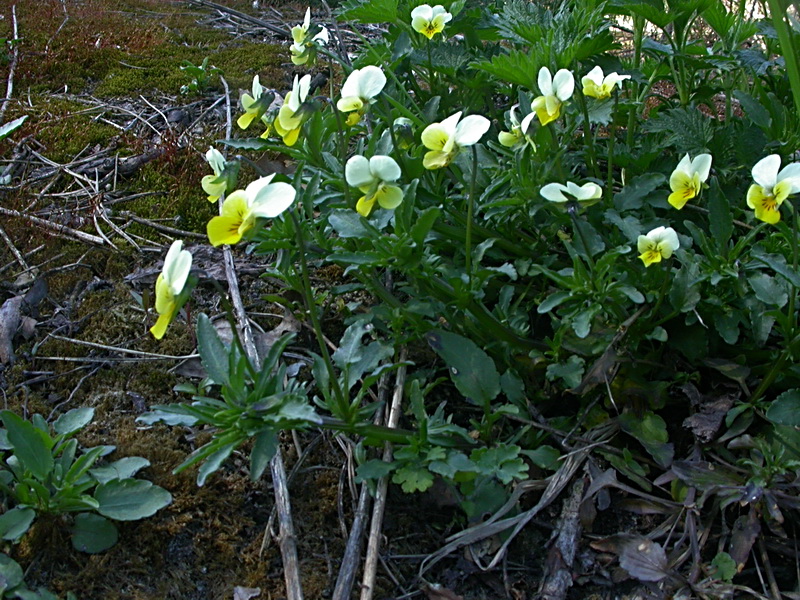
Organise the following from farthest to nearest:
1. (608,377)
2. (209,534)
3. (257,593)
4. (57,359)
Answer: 1. (57,359)
2. (608,377)
3. (209,534)
4. (257,593)

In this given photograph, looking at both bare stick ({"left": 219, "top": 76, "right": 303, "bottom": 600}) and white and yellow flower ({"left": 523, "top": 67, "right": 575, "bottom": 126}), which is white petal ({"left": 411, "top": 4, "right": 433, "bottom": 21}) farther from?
bare stick ({"left": 219, "top": 76, "right": 303, "bottom": 600})

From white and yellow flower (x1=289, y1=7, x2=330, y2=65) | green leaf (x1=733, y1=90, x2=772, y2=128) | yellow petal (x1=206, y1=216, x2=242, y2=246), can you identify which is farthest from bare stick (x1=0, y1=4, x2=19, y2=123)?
green leaf (x1=733, y1=90, x2=772, y2=128)

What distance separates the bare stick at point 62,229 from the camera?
271 cm

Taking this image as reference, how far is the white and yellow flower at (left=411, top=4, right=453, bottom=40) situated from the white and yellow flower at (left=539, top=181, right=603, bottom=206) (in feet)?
2.66

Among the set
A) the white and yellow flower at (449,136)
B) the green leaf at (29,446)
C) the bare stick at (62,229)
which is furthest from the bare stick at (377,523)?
the bare stick at (62,229)

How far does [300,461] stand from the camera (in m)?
1.96

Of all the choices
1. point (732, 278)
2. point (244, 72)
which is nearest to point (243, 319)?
point (732, 278)

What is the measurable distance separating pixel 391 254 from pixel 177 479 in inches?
31.7

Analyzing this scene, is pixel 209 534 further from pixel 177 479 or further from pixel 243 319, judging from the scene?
pixel 243 319

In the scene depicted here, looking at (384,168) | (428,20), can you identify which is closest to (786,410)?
(384,168)

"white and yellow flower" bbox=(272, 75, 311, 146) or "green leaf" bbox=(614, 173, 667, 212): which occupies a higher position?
"white and yellow flower" bbox=(272, 75, 311, 146)

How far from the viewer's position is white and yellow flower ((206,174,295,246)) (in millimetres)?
1437

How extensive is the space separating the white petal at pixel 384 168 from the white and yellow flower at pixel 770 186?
80cm

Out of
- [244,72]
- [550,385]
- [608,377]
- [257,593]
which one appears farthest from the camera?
[244,72]
